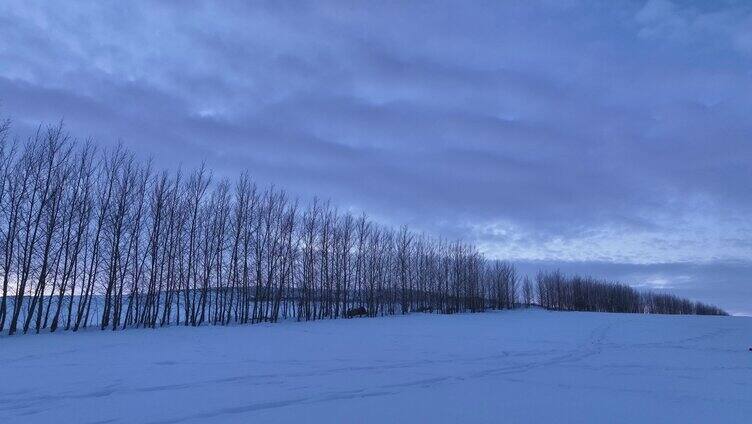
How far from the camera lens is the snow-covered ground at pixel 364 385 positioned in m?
4.66

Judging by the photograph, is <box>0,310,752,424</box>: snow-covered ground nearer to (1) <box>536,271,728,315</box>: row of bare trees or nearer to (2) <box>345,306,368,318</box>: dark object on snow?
(2) <box>345,306,368,318</box>: dark object on snow

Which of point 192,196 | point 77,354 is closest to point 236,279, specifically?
point 192,196

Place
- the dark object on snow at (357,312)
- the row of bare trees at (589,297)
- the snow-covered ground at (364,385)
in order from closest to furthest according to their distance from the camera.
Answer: the snow-covered ground at (364,385) → the dark object on snow at (357,312) → the row of bare trees at (589,297)

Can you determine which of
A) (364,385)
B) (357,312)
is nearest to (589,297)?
(357,312)

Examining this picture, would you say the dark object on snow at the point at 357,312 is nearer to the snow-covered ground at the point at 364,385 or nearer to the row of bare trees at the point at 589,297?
the snow-covered ground at the point at 364,385

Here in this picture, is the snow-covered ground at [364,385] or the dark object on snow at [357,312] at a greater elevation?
the snow-covered ground at [364,385]

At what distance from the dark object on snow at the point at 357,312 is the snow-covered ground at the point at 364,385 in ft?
70.5

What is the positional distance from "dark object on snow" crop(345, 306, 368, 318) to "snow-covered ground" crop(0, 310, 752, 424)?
846 inches

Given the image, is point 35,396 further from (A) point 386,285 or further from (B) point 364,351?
(A) point 386,285

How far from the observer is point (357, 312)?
3341 centimetres

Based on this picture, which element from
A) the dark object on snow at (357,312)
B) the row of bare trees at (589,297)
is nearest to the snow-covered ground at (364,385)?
the dark object on snow at (357,312)

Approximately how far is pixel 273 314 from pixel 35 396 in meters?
20.3

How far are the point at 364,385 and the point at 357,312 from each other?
27749 mm

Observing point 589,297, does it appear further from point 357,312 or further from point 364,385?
point 364,385
